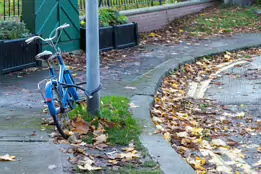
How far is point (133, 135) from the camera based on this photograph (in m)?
6.01

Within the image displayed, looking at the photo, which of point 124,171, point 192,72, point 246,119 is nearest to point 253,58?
point 192,72

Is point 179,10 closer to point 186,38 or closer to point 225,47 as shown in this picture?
point 186,38

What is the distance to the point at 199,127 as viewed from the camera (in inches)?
283

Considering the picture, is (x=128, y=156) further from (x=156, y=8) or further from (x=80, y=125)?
(x=156, y=8)

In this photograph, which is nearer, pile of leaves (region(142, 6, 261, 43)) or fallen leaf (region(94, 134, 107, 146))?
fallen leaf (region(94, 134, 107, 146))

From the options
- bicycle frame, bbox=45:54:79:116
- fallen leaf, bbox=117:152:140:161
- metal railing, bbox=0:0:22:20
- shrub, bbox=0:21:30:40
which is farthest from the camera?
metal railing, bbox=0:0:22:20

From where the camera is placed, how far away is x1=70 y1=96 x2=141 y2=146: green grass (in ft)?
19.3

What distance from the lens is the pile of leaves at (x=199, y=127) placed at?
580 cm

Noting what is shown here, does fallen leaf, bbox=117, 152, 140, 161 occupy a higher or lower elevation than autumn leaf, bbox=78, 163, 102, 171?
lower

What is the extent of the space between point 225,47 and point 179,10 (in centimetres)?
353

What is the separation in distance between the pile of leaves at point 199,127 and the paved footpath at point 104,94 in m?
0.26

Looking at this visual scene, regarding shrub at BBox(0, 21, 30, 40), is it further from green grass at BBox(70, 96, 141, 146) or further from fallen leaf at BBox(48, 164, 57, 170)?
fallen leaf at BBox(48, 164, 57, 170)

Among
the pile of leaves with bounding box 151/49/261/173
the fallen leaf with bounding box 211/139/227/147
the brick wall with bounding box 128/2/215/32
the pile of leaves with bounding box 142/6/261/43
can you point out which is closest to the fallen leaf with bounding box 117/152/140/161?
the pile of leaves with bounding box 151/49/261/173

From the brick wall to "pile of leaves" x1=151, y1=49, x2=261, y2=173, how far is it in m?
4.45
